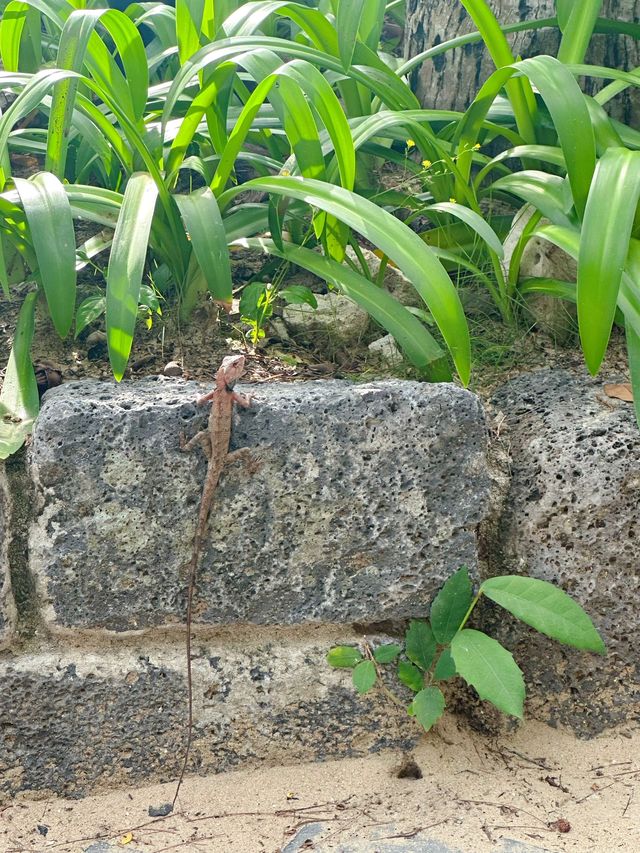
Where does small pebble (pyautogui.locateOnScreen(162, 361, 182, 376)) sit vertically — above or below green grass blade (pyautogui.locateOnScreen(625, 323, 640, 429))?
below

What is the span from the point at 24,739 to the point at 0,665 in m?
0.18

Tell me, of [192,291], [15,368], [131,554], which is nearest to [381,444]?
[131,554]

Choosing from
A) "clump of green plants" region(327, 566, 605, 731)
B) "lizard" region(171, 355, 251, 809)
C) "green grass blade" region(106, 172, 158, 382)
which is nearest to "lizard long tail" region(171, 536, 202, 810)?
"lizard" region(171, 355, 251, 809)

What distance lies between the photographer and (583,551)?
77.9 inches

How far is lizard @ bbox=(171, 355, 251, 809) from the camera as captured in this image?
188cm

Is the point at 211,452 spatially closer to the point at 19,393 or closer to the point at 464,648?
the point at 19,393

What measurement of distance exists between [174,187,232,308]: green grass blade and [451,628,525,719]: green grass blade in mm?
1025

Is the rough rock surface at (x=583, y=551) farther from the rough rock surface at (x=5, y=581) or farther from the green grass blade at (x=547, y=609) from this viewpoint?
the rough rock surface at (x=5, y=581)

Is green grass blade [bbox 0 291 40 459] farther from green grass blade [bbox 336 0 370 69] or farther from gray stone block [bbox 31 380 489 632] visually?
green grass blade [bbox 336 0 370 69]

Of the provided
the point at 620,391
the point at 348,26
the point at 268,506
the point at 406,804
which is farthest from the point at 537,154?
the point at 406,804

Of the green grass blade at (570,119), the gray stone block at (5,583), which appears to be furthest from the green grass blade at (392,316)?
the gray stone block at (5,583)

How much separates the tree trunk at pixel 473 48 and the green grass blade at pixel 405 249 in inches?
42.2

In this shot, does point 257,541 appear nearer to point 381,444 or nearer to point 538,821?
point 381,444

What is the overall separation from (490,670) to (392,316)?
93 cm
